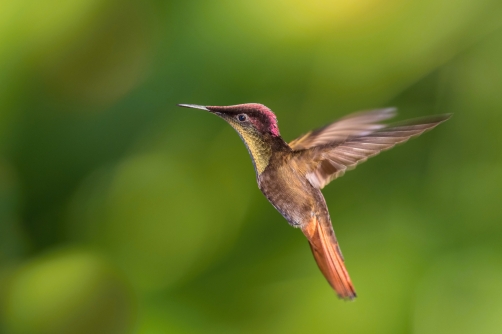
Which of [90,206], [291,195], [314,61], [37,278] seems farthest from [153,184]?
[291,195]

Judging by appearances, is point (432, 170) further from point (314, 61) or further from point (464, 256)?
point (314, 61)

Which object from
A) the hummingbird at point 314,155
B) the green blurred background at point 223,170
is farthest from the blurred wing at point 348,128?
the green blurred background at point 223,170

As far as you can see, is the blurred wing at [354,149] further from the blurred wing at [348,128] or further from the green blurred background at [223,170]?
the green blurred background at [223,170]

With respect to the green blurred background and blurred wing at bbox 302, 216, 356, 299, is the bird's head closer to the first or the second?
blurred wing at bbox 302, 216, 356, 299

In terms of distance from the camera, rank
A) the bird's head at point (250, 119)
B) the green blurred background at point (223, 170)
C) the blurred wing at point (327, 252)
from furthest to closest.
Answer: the green blurred background at point (223, 170) < the blurred wing at point (327, 252) < the bird's head at point (250, 119)

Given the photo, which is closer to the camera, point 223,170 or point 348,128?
point 348,128

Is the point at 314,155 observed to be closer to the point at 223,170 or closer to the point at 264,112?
the point at 264,112

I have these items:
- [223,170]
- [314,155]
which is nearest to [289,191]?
[314,155]

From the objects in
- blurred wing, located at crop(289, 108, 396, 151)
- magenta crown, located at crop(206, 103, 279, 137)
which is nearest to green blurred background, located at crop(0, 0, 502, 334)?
blurred wing, located at crop(289, 108, 396, 151)
